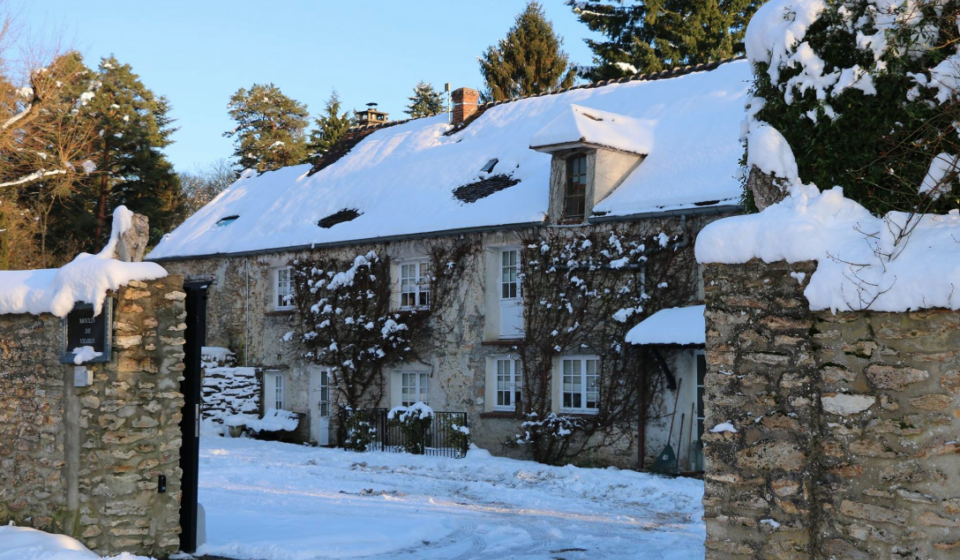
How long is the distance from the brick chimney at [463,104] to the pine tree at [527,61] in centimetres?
1527

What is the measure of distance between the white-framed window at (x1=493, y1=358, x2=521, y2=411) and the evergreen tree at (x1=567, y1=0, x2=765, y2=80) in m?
16.0

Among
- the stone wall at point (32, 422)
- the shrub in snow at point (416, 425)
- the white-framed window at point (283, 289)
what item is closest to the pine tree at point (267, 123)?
the white-framed window at point (283, 289)

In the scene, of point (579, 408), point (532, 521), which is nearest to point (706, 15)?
point (579, 408)

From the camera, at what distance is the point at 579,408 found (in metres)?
18.0

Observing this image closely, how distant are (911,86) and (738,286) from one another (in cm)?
154

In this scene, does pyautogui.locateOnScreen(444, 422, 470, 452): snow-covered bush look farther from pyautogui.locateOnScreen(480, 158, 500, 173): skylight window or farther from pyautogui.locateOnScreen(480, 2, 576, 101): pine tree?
pyautogui.locateOnScreen(480, 2, 576, 101): pine tree

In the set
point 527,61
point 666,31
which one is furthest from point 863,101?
point 527,61

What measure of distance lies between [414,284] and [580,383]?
15.4ft

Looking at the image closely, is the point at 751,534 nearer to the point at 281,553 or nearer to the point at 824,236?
the point at 824,236

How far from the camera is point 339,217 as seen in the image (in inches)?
912

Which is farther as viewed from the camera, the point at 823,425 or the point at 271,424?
the point at 271,424

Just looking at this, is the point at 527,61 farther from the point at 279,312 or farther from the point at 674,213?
the point at 674,213

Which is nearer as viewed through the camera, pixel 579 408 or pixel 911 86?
pixel 911 86

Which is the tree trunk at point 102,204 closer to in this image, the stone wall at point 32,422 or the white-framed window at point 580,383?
the white-framed window at point 580,383
